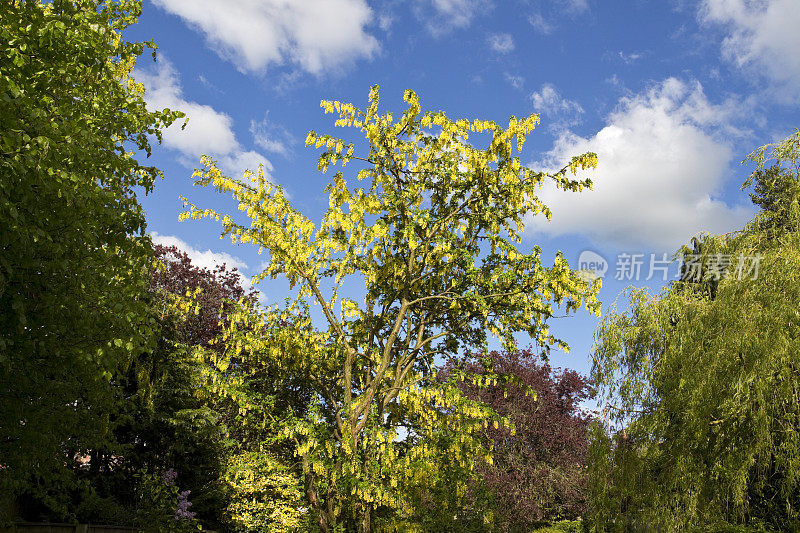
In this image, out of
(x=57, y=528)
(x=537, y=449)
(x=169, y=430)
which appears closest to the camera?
(x=57, y=528)

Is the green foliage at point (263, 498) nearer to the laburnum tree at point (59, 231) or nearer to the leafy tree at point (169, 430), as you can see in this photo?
the leafy tree at point (169, 430)

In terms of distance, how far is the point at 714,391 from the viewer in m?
10.7

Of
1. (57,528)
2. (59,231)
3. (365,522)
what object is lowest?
(57,528)

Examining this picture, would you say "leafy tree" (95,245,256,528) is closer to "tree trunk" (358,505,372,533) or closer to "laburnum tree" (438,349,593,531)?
"tree trunk" (358,505,372,533)

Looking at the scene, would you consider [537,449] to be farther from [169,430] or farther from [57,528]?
[57,528]

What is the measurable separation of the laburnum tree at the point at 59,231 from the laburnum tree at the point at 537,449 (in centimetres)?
1314

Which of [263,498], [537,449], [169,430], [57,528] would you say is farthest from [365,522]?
[537,449]

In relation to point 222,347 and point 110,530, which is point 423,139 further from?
point 222,347

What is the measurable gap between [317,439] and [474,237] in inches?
208

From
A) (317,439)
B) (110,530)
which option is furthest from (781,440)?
(110,530)

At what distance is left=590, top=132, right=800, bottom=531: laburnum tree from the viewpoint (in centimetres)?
1001

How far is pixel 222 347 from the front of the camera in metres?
20.5

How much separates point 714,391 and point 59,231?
36.0 feet

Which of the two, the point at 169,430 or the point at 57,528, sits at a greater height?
the point at 169,430
